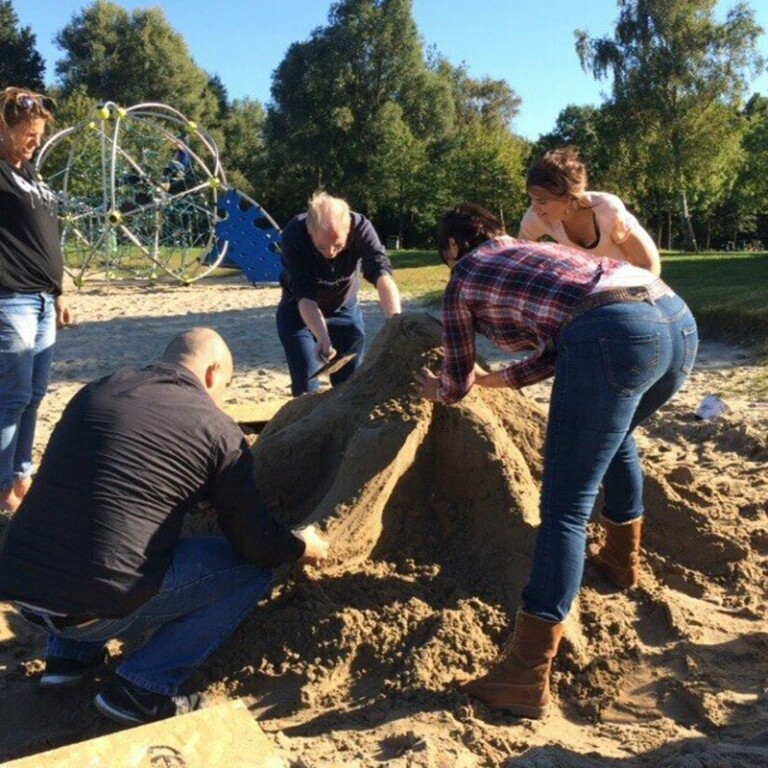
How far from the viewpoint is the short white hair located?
13.7ft

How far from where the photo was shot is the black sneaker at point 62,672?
2.78 m

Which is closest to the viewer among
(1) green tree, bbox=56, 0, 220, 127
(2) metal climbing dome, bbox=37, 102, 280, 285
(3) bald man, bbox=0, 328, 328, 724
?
(3) bald man, bbox=0, 328, 328, 724

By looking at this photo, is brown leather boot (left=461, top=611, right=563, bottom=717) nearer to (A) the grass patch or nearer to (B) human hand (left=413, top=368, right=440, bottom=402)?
(B) human hand (left=413, top=368, right=440, bottom=402)

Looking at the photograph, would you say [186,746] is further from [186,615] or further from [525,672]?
[525,672]

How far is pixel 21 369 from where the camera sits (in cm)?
411

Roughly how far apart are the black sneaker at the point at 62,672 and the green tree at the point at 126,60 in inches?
1496

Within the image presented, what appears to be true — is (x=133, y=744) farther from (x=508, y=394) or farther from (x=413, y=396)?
(x=508, y=394)

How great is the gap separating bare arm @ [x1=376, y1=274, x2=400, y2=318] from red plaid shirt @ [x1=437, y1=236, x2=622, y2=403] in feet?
4.50

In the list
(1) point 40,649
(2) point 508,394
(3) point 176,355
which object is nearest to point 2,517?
(1) point 40,649

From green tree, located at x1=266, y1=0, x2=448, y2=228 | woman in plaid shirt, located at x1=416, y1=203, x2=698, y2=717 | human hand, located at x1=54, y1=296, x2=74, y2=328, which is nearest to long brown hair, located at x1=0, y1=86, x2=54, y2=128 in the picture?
human hand, located at x1=54, y1=296, x2=74, y2=328

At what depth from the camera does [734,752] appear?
2371 mm

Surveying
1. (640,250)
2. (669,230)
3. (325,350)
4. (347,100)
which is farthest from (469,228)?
(347,100)

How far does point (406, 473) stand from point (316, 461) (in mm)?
392

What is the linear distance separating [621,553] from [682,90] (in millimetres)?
30017
